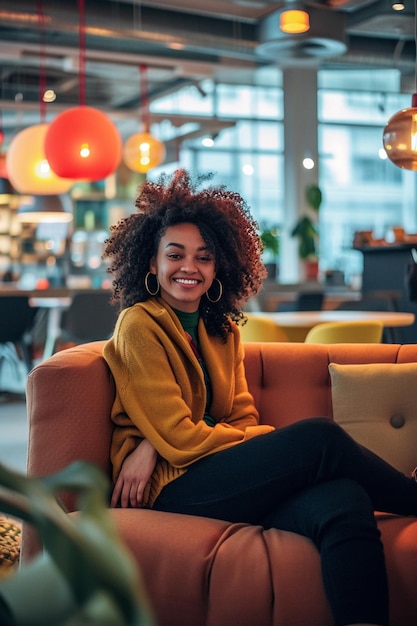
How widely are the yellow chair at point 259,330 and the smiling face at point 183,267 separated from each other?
2323mm

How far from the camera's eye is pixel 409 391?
9.00 ft

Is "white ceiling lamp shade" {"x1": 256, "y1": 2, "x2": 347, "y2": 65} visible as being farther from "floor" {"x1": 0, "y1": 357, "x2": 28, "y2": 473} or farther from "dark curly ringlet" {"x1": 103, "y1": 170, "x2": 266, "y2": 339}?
"dark curly ringlet" {"x1": 103, "y1": 170, "x2": 266, "y2": 339}

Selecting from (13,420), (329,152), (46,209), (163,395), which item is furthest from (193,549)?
(329,152)

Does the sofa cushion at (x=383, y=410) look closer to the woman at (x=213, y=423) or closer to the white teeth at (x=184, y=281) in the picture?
the woman at (x=213, y=423)

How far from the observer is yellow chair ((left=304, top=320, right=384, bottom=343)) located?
4645 mm

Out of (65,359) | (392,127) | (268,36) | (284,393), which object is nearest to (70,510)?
(65,359)

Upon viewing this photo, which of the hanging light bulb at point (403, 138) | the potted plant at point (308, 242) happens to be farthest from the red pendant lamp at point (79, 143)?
the potted plant at point (308, 242)

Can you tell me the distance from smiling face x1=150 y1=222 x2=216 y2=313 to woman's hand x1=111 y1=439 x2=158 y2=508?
429 millimetres

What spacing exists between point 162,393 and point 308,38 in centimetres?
647

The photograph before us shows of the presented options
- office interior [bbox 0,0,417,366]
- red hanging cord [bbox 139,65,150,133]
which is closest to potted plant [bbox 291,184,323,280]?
office interior [bbox 0,0,417,366]

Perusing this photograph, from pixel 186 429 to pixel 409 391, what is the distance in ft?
2.56

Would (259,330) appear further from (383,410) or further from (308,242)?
(308,242)

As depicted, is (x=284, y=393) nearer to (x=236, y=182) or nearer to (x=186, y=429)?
(x=186, y=429)

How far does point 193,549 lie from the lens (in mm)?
2158
